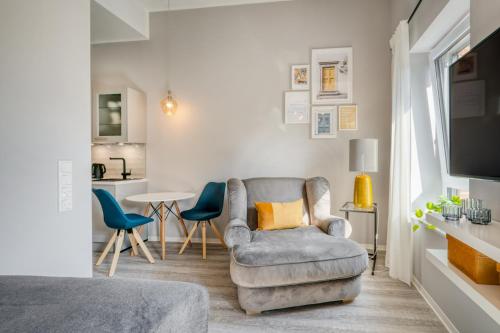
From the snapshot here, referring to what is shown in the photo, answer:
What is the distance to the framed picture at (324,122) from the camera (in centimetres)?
385

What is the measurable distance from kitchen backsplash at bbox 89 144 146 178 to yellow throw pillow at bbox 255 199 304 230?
2116 mm

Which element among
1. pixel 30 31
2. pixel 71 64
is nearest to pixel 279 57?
pixel 71 64

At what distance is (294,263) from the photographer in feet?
7.15

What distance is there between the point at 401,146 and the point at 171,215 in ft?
9.89

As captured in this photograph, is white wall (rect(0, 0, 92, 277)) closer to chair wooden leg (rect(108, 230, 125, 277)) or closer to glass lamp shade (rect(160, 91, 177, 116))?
chair wooden leg (rect(108, 230, 125, 277))

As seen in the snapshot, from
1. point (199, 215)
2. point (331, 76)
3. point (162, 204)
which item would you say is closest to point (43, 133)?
point (162, 204)

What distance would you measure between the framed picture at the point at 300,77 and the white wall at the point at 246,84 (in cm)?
8

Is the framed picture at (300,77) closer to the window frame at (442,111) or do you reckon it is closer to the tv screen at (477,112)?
the window frame at (442,111)

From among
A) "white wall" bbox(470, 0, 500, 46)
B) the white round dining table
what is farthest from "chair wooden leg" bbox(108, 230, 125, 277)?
"white wall" bbox(470, 0, 500, 46)

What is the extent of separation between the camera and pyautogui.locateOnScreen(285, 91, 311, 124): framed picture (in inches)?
154


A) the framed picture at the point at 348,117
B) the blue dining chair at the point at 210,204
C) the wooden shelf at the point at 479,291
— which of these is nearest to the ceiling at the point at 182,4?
the framed picture at the point at 348,117

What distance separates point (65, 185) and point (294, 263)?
1684 mm

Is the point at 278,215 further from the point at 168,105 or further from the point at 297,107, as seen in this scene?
the point at 168,105

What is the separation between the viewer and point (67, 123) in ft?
6.88
